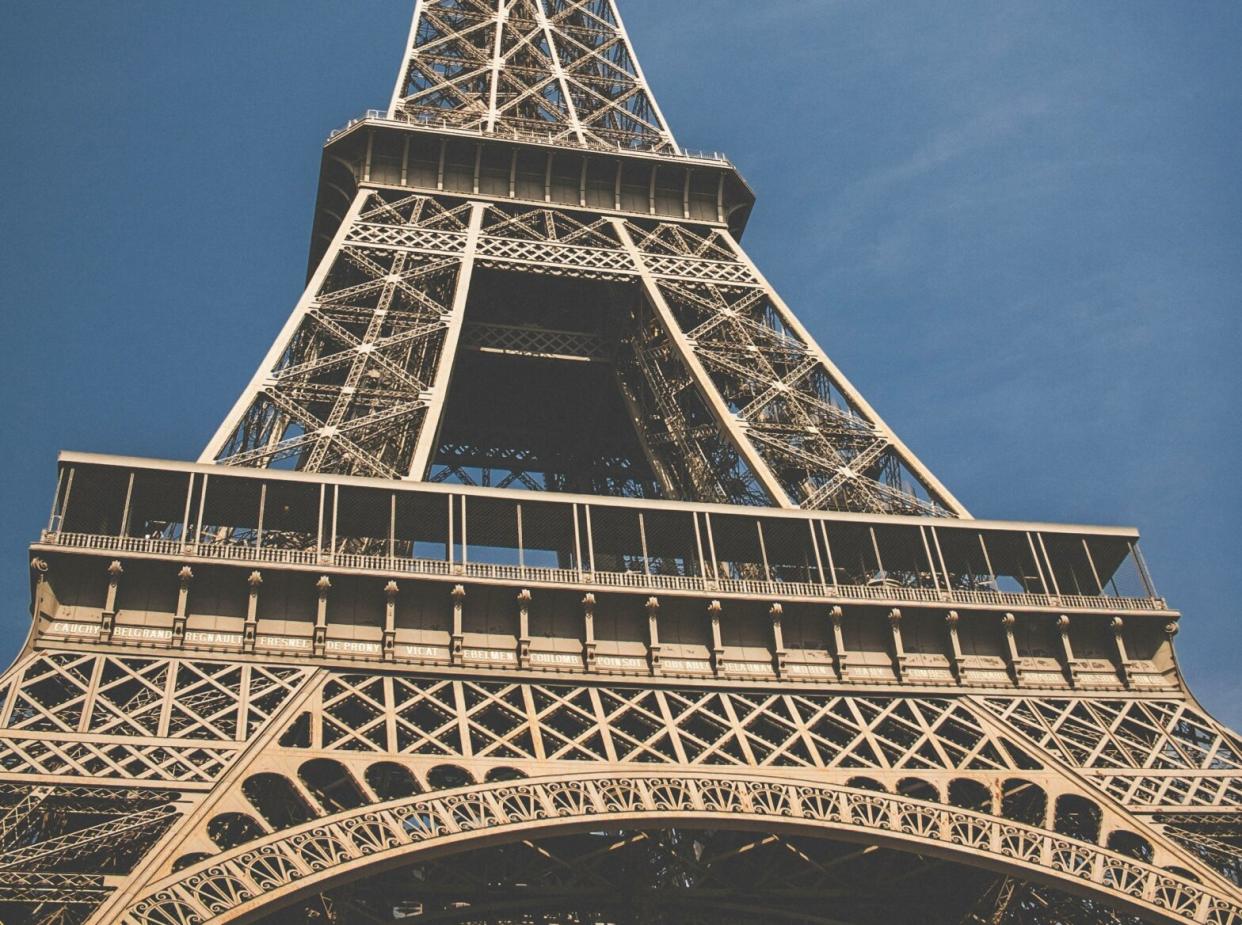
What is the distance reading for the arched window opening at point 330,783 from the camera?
2283cm

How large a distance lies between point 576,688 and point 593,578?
2238 mm

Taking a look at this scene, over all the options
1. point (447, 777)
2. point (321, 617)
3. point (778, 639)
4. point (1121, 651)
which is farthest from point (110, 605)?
point (1121, 651)

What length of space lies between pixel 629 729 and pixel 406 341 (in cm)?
1179

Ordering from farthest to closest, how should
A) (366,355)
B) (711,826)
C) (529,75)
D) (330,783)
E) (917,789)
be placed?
1. (529,75)
2. (366,355)
3. (917,789)
4. (330,783)
5. (711,826)

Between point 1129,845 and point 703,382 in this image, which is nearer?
point 1129,845

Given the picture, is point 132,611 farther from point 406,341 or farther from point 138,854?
point 406,341

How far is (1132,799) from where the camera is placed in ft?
81.1

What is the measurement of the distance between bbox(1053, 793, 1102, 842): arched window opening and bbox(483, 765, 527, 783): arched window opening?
9244 mm

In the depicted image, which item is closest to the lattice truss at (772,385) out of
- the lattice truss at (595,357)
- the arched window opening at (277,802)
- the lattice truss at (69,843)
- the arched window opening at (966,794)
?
the lattice truss at (595,357)

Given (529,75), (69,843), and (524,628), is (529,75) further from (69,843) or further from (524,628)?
(69,843)

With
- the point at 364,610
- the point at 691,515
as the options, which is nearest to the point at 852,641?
the point at 691,515

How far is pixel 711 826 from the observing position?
2259cm

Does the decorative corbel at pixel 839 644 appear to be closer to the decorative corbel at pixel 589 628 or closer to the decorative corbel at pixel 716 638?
the decorative corbel at pixel 716 638

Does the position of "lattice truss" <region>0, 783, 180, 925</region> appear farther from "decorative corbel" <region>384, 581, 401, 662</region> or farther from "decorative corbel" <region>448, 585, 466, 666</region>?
"decorative corbel" <region>448, 585, 466, 666</region>
